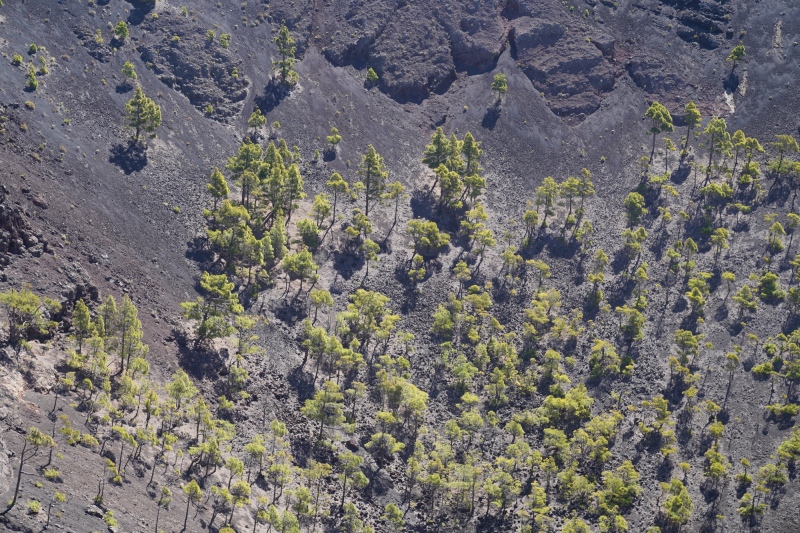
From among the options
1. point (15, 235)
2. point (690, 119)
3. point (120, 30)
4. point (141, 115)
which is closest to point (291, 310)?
point (15, 235)

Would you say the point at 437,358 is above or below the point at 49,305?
above

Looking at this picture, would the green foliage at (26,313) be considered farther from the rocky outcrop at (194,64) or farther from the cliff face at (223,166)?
the rocky outcrop at (194,64)

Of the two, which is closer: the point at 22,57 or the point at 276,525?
the point at 276,525

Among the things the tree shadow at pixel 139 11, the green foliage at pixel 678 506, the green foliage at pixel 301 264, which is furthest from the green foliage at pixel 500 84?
the green foliage at pixel 678 506

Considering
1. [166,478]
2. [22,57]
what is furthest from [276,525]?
→ [22,57]

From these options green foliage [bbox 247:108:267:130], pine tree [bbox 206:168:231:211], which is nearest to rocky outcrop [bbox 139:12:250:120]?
green foliage [bbox 247:108:267:130]

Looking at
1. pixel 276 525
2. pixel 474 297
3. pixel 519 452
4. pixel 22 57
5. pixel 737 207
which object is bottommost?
pixel 276 525

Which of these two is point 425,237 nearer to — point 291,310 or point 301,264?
point 301,264

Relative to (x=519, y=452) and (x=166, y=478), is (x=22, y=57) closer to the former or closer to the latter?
(x=166, y=478)
